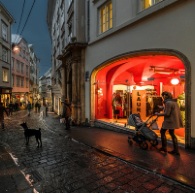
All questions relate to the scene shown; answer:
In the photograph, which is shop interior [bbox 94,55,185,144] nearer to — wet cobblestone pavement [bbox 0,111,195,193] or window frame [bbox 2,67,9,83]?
wet cobblestone pavement [bbox 0,111,195,193]

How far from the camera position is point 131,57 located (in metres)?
8.81

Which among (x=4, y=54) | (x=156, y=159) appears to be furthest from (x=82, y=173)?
(x=4, y=54)

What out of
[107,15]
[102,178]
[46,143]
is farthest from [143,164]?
[107,15]

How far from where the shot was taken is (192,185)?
3.80 metres

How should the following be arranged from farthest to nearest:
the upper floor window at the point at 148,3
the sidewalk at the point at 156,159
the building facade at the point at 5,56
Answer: the building facade at the point at 5,56 < the upper floor window at the point at 148,3 < the sidewalk at the point at 156,159

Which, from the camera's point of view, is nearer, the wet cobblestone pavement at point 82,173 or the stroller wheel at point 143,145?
the wet cobblestone pavement at point 82,173

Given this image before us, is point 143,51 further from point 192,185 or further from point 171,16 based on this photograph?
point 192,185

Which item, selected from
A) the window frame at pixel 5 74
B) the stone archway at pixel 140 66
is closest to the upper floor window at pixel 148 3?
the stone archway at pixel 140 66

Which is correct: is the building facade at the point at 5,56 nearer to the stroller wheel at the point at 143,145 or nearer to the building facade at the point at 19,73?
the building facade at the point at 19,73

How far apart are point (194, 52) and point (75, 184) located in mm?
5395

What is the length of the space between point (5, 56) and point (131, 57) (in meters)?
23.3

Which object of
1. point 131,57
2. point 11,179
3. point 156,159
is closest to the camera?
point 11,179

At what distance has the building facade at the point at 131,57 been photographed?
20.8ft

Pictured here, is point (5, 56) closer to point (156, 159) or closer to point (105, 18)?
point (105, 18)
